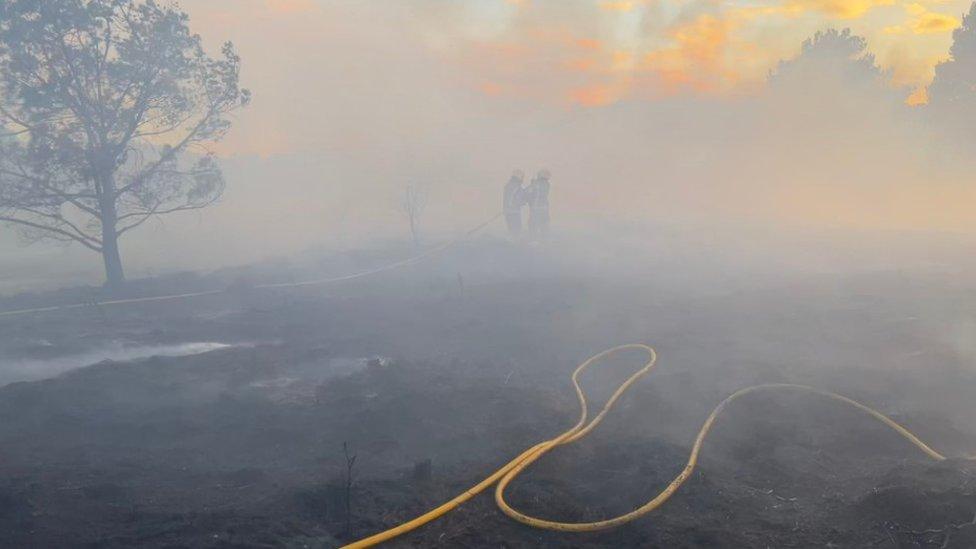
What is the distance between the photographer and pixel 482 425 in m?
8.70

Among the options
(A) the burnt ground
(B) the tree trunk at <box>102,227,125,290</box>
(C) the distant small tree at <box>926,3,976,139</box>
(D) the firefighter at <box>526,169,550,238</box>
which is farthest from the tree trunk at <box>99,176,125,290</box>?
(C) the distant small tree at <box>926,3,976,139</box>

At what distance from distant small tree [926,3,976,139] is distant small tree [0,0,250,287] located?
125 ft

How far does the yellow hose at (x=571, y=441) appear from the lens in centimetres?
579

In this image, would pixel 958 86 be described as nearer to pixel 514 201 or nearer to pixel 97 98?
pixel 514 201

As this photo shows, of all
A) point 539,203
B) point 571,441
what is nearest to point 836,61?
point 539,203

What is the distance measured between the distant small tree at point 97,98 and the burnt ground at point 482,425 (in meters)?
3.75

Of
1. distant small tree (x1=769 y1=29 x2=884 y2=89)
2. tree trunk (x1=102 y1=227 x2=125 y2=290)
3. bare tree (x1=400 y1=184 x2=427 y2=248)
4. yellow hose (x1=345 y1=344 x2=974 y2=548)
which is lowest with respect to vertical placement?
yellow hose (x1=345 y1=344 x2=974 y2=548)

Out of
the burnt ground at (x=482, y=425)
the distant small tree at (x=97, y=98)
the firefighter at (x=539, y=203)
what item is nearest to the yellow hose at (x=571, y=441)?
the burnt ground at (x=482, y=425)

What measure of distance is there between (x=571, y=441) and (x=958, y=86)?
39332mm

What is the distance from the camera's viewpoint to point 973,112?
1324 inches

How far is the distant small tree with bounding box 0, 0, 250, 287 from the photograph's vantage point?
50.5 feet

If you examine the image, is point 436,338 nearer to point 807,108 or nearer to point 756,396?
point 756,396

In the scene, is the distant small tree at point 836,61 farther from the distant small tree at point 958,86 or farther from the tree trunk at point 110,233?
the tree trunk at point 110,233

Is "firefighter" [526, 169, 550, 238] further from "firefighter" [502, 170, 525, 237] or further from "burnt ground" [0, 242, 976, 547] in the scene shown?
"burnt ground" [0, 242, 976, 547]
